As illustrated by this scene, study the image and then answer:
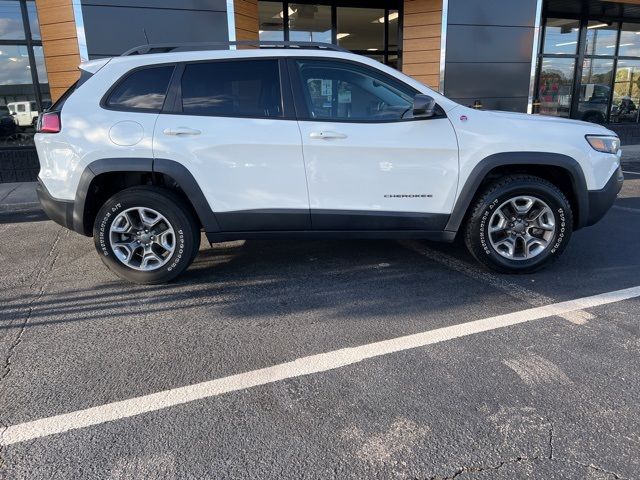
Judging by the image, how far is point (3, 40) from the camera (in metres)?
8.85

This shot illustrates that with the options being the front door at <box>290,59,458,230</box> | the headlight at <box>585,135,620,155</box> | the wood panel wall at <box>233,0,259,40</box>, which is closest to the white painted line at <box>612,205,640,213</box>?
the headlight at <box>585,135,620,155</box>

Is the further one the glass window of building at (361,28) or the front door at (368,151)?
the glass window of building at (361,28)

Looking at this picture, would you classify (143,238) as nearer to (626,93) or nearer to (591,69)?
(591,69)

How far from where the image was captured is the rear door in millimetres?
3801

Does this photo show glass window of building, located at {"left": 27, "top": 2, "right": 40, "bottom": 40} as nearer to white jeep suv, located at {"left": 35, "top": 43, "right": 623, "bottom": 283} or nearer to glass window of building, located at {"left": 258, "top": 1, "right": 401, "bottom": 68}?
glass window of building, located at {"left": 258, "top": 1, "right": 401, "bottom": 68}

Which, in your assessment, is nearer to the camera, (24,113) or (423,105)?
(423,105)

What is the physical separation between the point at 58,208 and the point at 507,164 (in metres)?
3.75

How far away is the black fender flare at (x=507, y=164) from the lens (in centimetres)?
392

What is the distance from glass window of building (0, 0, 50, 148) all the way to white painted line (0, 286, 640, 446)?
814 centimetres

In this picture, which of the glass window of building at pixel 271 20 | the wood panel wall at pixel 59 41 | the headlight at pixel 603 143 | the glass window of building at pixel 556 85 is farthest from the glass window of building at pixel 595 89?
the wood panel wall at pixel 59 41

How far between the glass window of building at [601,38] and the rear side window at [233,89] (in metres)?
13.0

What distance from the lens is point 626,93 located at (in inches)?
562

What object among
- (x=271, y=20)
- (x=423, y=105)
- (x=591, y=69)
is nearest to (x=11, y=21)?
(x=271, y=20)

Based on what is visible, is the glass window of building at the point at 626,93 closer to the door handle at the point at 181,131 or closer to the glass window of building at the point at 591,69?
the glass window of building at the point at 591,69
